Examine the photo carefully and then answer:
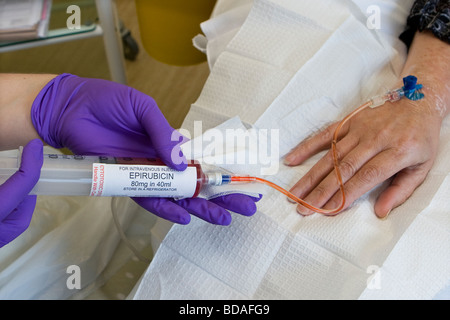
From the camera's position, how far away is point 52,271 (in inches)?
38.0

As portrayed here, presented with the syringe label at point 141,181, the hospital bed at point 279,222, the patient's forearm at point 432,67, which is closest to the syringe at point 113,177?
the syringe label at point 141,181

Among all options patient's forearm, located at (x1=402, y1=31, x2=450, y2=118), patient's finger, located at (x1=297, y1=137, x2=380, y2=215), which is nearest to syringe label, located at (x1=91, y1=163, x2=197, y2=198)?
patient's finger, located at (x1=297, y1=137, x2=380, y2=215)

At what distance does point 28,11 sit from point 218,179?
0.98m

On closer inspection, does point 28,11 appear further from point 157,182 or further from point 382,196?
point 382,196

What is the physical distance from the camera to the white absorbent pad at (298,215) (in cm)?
74

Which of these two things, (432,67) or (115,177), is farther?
(432,67)

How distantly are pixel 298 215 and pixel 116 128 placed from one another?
0.40m

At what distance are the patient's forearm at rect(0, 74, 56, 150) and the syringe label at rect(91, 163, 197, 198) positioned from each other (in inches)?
12.0

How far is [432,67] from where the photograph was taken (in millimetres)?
1010

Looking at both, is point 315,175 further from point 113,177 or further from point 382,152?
point 113,177

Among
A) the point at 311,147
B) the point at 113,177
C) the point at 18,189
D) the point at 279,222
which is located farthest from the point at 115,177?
the point at 311,147

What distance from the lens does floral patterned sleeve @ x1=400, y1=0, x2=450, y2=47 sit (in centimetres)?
103

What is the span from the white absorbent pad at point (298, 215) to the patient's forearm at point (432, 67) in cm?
5

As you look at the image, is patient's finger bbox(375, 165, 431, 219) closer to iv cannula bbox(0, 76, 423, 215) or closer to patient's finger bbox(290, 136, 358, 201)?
patient's finger bbox(290, 136, 358, 201)
